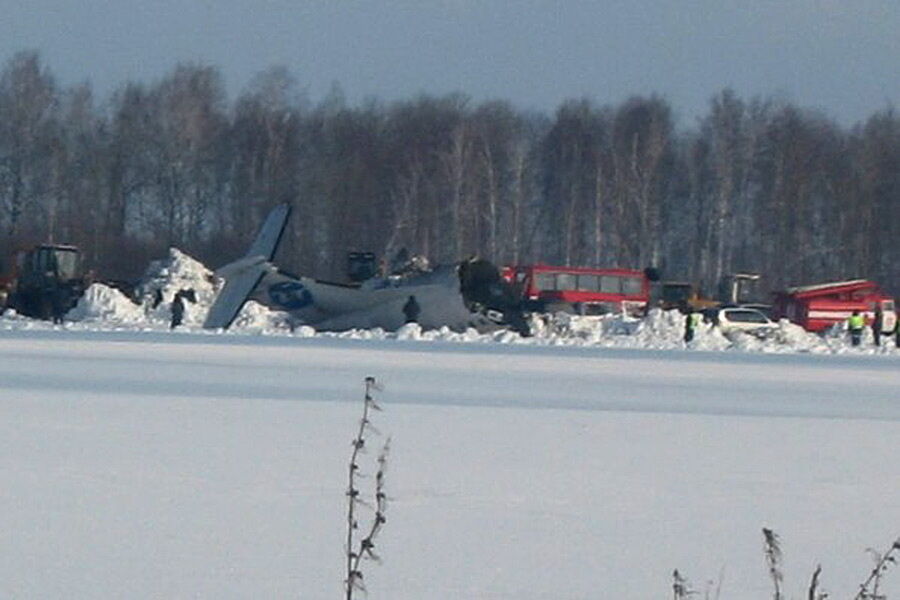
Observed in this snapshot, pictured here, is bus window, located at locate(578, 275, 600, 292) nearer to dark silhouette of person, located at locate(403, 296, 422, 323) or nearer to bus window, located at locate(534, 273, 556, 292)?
bus window, located at locate(534, 273, 556, 292)

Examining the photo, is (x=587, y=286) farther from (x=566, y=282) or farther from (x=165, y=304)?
(x=165, y=304)

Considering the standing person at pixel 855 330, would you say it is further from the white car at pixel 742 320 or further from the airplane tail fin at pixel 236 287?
the airplane tail fin at pixel 236 287

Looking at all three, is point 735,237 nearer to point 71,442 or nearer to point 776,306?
point 776,306

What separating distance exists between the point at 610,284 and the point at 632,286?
25.3 inches

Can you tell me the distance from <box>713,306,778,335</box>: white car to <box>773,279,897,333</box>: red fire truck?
4938mm

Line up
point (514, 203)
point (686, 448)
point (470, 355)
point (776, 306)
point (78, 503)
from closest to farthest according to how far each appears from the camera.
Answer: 1. point (78, 503)
2. point (686, 448)
3. point (470, 355)
4. point (776, 306)
5. point (514, 203)

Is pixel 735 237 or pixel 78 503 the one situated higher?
pixel 735 237

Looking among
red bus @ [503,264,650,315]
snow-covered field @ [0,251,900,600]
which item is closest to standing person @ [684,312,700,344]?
red bus @ [503,264,650,315]

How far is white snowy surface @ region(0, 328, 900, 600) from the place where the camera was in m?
7.41

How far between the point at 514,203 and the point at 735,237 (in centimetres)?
Result: 852

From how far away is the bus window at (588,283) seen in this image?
46719 mm

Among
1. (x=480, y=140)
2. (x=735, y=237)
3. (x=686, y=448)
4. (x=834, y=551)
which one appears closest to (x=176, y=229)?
(x=480, y=140)

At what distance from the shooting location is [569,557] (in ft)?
25.8

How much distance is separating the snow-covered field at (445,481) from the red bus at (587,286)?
946 inches
